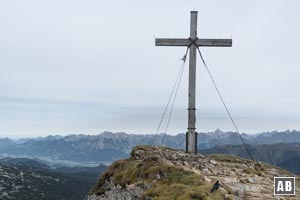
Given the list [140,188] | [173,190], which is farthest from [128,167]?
[173,190]

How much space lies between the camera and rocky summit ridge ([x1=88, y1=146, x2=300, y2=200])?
2264 cm

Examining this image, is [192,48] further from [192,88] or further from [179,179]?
[179,179]

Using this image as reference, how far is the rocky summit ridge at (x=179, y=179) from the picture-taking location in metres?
22.6

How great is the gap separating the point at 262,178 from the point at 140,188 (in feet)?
30.1

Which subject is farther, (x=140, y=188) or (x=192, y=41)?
(x=192, y=41)

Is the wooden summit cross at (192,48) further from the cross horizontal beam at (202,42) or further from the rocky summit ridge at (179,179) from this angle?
the rocky summit ridge at (179,179)

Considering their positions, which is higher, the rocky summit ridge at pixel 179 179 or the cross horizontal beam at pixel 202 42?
the cross horizontal beam at pixel 202 42

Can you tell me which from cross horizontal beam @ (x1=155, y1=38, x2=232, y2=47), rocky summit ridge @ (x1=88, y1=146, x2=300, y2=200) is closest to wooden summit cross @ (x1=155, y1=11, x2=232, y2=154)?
cross horizontal beam @ (x1=155, y1=38, x2=232, y2=47)

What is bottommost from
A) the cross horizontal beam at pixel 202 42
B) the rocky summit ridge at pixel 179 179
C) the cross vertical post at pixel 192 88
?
the rocky summit ridge at pixel 179 179

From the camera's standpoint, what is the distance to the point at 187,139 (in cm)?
3056

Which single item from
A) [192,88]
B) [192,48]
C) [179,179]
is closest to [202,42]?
[192,48]

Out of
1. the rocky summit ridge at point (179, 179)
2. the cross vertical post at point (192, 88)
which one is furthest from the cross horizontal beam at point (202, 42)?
the rocky summit ridge at point (179, 179)

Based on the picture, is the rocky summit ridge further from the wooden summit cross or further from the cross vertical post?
the wooden summit cross

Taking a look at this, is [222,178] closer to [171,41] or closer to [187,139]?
[187,139]
